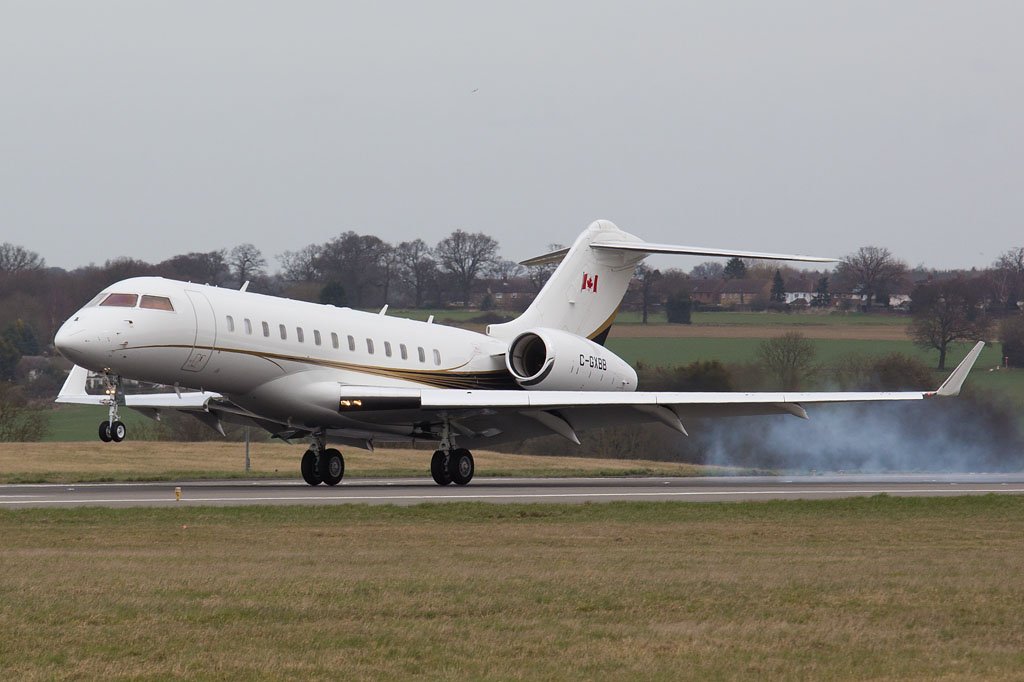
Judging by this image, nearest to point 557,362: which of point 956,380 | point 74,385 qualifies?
point 956,380

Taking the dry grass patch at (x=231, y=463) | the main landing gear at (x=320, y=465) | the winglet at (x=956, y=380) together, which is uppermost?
the winglet at (x=956, y=380)

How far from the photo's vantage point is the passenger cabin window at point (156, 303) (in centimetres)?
2483

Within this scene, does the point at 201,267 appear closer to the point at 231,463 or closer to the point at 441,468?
the point at 231,463

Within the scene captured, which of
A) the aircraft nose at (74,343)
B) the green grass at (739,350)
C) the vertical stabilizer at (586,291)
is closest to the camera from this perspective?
the aircraft nose at (74,343)

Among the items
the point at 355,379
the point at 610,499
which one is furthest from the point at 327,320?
the point at 610,499

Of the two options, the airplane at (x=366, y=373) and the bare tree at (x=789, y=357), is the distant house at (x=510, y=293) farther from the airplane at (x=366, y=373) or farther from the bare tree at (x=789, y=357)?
the airplane at (x=366, y=373)

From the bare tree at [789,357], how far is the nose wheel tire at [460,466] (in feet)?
43.5

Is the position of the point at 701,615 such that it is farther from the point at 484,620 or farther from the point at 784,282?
the point at 784,282

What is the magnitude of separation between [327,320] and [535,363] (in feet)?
16.3

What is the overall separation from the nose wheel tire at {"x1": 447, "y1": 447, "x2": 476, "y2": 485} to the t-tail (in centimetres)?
412

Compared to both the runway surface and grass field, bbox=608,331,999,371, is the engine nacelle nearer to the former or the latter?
the runway surface

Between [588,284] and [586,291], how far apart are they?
0.19 metres

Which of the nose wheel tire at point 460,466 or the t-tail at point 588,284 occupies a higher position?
the t-tail at point 588,284

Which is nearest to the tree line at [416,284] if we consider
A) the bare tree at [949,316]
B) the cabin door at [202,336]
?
the bare tree at [949,316]
